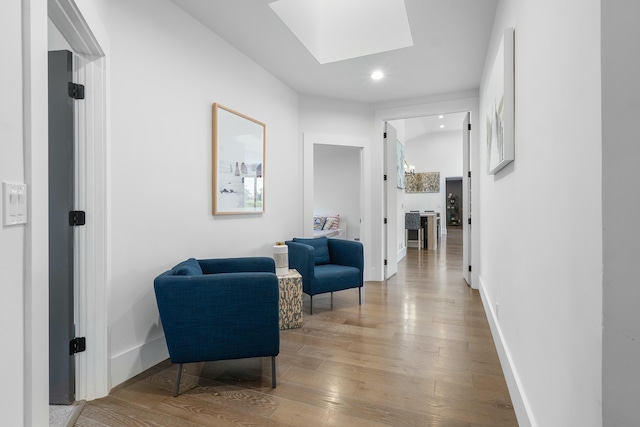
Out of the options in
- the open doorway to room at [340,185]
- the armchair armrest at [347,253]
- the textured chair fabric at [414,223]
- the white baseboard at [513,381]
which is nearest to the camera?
the white baseboard at [513,381]

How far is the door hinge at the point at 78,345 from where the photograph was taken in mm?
1902

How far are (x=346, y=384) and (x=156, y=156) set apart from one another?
6.74ft

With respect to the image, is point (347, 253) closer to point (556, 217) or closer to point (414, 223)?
point (556, 217)

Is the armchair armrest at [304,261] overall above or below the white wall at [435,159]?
below

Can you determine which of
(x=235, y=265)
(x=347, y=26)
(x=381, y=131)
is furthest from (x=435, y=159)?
(x=235, y=265)

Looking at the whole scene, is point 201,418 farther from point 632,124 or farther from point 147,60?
point 147,60

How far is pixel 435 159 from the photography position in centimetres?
1103

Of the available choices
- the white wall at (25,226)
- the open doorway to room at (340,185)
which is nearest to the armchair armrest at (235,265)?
the white wall at (25,226)

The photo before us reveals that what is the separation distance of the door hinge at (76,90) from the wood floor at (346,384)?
1806 millimetres

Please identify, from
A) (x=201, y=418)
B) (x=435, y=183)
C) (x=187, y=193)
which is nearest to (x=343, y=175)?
(x=435, y=183)

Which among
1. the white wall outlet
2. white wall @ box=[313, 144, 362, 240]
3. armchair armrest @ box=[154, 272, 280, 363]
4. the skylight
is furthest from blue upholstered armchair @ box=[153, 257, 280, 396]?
white wall @ box=[313, 144, 362, 240]

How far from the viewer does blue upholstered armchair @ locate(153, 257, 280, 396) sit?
1.90 metres

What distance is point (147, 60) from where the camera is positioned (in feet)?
7.47

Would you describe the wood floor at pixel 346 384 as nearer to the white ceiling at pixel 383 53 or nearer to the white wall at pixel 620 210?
the white wall at pixel 620 210
